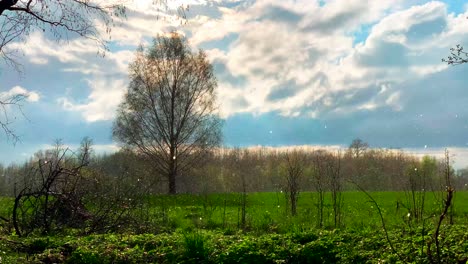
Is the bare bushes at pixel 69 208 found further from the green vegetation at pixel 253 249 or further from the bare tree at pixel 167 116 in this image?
the bare tree at pixel 167 116

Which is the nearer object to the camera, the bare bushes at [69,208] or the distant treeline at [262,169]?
the bare bushes at [69,208]

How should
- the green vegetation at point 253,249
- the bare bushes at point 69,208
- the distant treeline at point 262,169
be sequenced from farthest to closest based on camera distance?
1. the distant treeline at point 262,169
2. the bare bushes at point 69,208
3. the green vegetation at point 253,249

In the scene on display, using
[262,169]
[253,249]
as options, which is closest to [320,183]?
[253,249]

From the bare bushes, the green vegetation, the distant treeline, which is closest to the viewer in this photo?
the green vegetation

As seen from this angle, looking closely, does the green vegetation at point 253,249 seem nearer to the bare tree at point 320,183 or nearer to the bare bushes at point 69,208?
the bare bushes at point 69,208

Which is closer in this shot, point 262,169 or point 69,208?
point 69,208

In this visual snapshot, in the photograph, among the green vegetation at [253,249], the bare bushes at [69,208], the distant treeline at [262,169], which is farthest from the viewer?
the distant treeline at [262,169]

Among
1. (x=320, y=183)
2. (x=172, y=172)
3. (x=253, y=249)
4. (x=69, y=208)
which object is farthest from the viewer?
(x=172, y=172)

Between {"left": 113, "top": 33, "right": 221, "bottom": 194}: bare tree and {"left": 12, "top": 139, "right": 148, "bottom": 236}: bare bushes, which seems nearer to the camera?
{"left": 12, "top": 139, "right": 148, "bottom": 236}: bare bushes

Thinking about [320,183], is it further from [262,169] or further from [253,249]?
[262,169]

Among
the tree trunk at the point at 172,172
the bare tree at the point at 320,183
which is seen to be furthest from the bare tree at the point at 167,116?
the bare tree at the point at 320,183

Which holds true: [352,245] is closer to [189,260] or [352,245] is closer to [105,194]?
[189,260]

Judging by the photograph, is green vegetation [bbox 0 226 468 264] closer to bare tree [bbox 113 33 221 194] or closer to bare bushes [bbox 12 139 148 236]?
bare bushes [bbox 12 139 148 236]

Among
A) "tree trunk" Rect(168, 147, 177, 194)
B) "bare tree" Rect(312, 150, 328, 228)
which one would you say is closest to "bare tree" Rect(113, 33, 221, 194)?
"tree trunk" Rect(168, 147, 177, 194)
